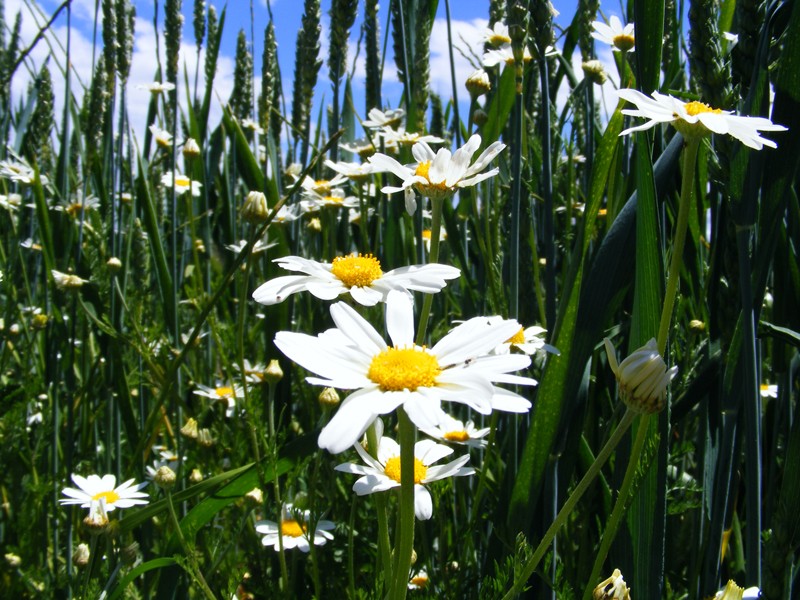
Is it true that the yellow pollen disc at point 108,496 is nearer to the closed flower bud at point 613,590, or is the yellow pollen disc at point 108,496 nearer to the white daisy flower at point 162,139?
the closed flower bud at point 613,590

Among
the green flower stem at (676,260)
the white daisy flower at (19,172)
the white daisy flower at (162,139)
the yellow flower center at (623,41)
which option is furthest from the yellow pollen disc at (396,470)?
the white daisy flower at (162,139)

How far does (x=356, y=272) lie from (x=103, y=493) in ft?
2.27

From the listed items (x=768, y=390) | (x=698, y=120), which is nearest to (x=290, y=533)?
(x=698, y=120)

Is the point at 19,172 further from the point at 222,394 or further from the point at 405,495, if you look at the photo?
the point at 405,495

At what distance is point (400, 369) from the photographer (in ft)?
1.92

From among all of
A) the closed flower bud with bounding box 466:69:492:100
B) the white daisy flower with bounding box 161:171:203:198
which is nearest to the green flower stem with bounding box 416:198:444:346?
the closed flower bud with bounding box 466:69:492:100

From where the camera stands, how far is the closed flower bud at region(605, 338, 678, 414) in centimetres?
57

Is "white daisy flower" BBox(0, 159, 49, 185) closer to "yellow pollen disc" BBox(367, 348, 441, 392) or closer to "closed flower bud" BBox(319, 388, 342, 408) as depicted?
"closed flower bud" BBox(319, 388, 342, 408)

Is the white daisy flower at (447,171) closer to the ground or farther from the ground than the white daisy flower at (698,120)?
closer to the ground

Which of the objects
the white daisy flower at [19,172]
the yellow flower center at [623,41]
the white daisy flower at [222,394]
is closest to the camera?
the yellow flower center at [623,41]

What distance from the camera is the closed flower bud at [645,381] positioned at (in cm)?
57

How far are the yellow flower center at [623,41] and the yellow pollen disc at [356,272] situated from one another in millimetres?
870

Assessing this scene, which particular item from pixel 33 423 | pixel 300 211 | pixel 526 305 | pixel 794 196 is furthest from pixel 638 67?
pixel 33 423

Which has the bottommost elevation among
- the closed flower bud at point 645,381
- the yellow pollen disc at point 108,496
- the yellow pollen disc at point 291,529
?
the yellow pollen disc at point 291,529
